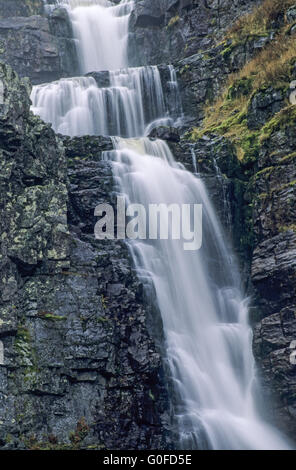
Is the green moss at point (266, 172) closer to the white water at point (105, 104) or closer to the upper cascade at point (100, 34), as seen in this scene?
the white water at point (105, 104)

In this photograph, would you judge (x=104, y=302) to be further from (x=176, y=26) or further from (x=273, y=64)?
(x=176, y=26)

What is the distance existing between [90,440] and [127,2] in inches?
1298

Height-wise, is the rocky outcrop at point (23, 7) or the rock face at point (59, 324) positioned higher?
the rocky outcrop at point (23, 7)

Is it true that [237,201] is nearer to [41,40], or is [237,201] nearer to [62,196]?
[62,196]

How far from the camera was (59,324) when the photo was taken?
14.5 m

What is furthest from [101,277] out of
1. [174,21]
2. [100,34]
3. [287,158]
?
[100,34]

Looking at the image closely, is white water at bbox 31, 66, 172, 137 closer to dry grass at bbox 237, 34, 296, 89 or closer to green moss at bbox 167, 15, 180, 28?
dry grass at bbox 237, 34, 296, 89

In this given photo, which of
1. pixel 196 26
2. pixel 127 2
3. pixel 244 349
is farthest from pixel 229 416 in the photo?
pixel 127 2

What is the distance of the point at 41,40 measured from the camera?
114 feet

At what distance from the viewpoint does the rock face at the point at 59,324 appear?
530 inches

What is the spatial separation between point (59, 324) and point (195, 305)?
5.31 metres

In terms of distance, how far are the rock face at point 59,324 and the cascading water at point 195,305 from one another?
3.01 feet

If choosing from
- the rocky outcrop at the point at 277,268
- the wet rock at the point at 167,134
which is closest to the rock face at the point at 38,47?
the wet rock at the point at 167,134
